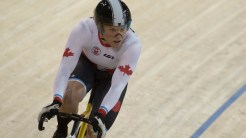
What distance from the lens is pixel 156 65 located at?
19.4 ft

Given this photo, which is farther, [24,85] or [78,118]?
[24,85]

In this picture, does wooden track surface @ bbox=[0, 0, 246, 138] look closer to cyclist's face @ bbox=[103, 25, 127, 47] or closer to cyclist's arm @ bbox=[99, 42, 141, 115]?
cyclist's arm @ bbox=[99, 42, 141, 115]

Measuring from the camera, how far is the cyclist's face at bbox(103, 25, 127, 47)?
11.3 ft

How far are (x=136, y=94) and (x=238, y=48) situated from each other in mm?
1533

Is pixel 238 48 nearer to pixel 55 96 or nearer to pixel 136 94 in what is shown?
pixel 136 94

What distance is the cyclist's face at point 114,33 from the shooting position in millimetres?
3457

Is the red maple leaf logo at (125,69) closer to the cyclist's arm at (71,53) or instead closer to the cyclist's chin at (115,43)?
the cyclist's chin at (115,43)

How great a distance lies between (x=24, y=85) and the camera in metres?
5.56

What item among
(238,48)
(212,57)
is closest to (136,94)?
(212,57)

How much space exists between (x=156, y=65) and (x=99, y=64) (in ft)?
6.45

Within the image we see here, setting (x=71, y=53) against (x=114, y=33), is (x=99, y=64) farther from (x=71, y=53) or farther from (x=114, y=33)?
(x=114, y=33)

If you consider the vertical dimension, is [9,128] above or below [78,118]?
below

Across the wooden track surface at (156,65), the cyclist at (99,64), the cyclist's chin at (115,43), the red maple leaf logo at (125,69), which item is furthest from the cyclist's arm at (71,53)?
the wooden track surface at (156,65)

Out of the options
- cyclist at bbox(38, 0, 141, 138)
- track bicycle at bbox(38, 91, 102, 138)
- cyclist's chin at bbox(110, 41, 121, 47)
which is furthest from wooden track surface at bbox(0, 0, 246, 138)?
cyclist's chin at bbox(110, 41, 121, 47)
